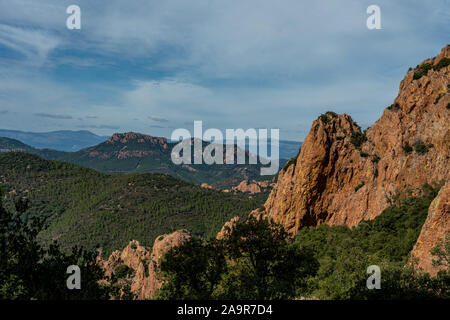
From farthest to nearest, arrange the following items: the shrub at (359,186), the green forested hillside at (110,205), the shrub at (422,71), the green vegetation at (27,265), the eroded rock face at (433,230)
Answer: the green forested hillside at (110,205)
the shrub at (359,186)
the shrub at (422,71)
the eroded rock face at (433,230)
the green vegetation at (27,265)

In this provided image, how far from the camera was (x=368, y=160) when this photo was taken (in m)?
46.7

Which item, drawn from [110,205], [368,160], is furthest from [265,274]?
[110,205]

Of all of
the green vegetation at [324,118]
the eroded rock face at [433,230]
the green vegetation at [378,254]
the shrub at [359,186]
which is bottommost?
the green vegetation at [378,254]

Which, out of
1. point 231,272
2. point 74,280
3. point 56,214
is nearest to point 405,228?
point 231,272

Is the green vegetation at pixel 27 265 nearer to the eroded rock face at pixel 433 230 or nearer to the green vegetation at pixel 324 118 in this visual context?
the eroded rock face at pixel 433 230

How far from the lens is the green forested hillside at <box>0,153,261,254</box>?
113 metres

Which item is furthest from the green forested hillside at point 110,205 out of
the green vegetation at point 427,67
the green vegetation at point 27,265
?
the green vegetation at point 27,265

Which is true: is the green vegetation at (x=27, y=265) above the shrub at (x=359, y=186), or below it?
below

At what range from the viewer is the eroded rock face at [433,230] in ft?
74.1

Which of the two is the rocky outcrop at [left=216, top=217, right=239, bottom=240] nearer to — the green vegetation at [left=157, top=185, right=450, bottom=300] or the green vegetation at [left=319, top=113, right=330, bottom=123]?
the green vegetation at [left=157, top=185, right=450, bottom=300]

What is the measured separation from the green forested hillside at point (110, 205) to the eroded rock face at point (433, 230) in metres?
91.8

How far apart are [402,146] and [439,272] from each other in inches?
1090

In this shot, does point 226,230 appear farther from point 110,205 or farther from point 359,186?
point 110,205

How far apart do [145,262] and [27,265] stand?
51.9 meters
